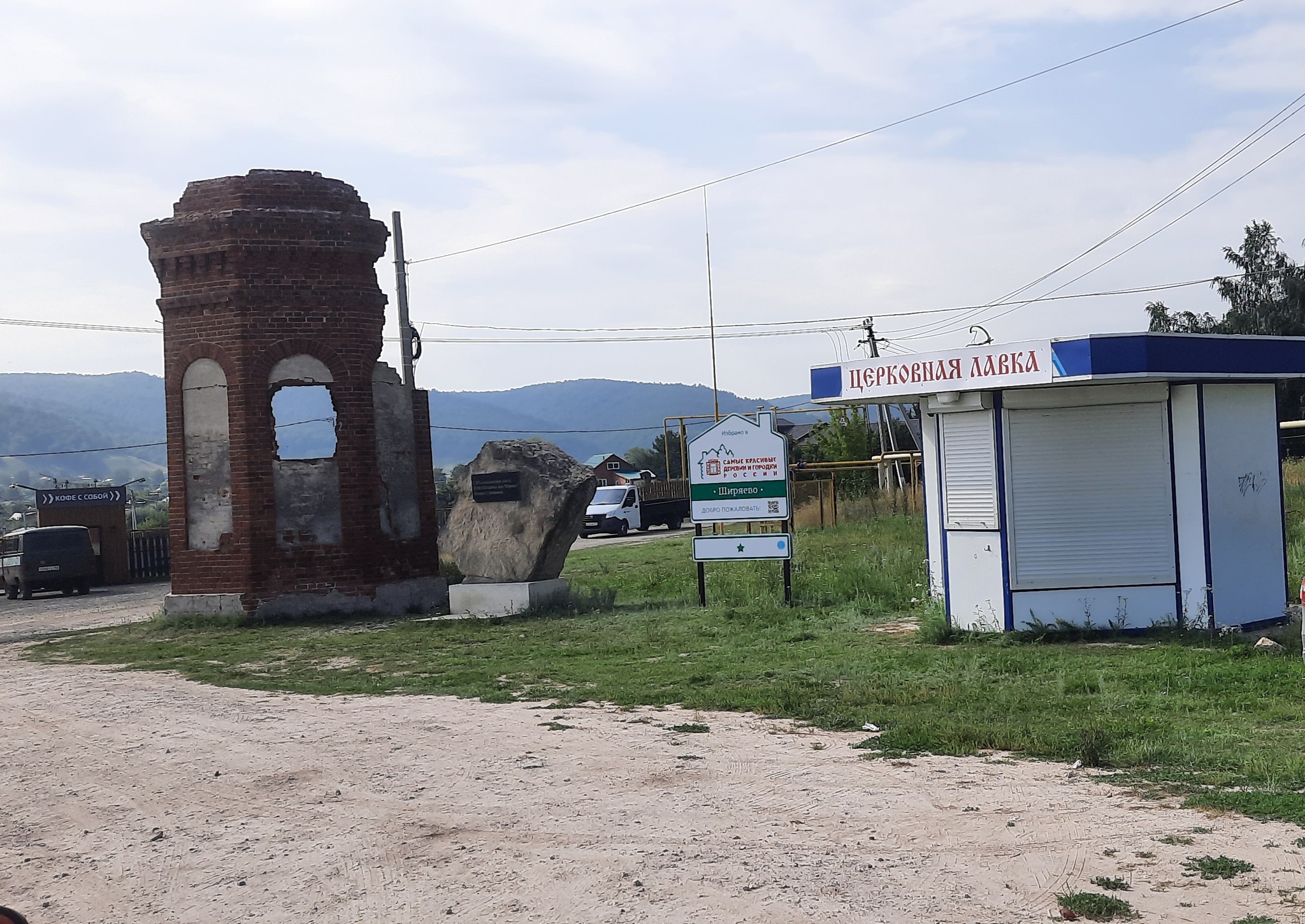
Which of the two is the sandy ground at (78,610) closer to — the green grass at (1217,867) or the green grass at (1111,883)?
the green grass at (1111,883)

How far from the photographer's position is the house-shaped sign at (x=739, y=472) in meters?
17.7

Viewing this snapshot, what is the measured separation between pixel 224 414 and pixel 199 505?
1.46 m

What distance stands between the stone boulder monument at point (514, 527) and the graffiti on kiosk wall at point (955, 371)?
5.40 metres

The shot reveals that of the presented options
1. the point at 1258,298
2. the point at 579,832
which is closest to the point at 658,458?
the point at 1258,298

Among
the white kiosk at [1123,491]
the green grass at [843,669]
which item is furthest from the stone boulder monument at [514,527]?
the white kiosk at [1123,491]

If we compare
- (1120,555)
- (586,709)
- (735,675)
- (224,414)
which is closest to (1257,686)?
(1120,555)

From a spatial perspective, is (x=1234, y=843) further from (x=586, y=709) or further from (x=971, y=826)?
(x=586, y=709)

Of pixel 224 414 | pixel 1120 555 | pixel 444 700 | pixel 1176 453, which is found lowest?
pixel 444 700

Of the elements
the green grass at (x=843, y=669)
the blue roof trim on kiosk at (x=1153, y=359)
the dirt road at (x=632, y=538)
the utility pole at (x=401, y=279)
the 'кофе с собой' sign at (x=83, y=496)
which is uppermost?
the utility pole at (x=401, y=279)

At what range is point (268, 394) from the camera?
64.7ft

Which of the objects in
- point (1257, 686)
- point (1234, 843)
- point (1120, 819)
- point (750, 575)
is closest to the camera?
point (1234, 843)

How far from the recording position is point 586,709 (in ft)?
34.0

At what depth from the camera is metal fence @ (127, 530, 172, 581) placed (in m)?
37.4

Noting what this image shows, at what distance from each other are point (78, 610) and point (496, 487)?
504 inches
